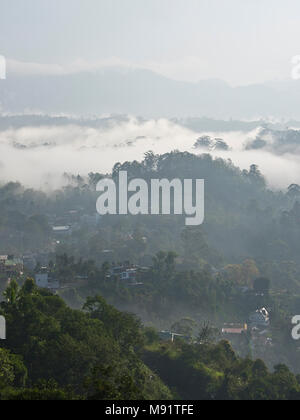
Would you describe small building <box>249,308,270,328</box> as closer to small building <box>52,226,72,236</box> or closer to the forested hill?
the forested hill

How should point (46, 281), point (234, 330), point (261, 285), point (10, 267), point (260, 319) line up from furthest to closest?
point (261, 285)
point (10, 267)
point (46, 281)
point (260, 319)
point (234, 330)

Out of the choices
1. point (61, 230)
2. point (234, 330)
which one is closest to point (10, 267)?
point (234, 330)

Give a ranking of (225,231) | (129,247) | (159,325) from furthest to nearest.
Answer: (225,231) < (129,247) < (159,325)

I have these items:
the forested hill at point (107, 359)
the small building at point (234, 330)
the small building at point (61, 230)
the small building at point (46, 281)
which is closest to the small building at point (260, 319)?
the small building at point (234, 330)

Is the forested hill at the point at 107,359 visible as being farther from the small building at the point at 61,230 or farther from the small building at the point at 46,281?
the small building at the point at 61,230

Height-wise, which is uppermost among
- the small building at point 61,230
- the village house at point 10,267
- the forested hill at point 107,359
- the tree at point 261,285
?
the small building at point 61,230

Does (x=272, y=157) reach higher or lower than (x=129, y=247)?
higher

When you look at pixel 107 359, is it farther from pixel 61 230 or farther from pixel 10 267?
pixel 61 230

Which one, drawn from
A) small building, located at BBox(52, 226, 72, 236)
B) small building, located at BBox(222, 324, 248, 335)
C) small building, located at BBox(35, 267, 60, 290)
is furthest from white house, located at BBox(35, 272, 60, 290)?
small building, located at BBox(52, 226, 72, 236)

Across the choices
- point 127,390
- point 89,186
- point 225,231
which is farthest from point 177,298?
point 89,186

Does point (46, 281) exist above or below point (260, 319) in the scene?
above
